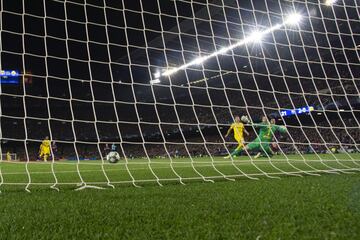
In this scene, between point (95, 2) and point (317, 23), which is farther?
point (317, 23)

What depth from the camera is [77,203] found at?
8.63ft

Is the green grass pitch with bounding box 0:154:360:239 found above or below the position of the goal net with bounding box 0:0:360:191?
below

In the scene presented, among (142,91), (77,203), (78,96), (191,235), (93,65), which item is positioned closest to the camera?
(191,235)

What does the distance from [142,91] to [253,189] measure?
26.7 metres

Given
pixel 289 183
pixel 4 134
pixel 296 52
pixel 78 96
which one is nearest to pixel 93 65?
pixel 78 96

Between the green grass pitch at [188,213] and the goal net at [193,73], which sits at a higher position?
the goal net at [193,73]

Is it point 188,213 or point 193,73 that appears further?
point 193,73

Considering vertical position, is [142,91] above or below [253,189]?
above

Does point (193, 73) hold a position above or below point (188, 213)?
above

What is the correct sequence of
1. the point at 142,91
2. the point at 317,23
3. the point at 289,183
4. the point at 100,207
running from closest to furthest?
the point at 100,207
the point at 289,183
the point at 317,23
the point at 142,91

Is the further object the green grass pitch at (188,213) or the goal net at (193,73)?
the goal net at (193,73)

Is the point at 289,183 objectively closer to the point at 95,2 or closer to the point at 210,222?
the point at 210,222

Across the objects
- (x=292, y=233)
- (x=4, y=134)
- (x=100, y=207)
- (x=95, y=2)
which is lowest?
(x=292, y=233)

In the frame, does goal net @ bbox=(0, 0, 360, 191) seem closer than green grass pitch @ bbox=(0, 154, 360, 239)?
No
